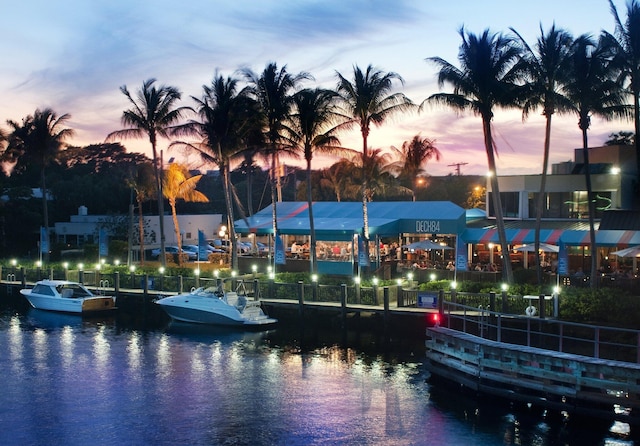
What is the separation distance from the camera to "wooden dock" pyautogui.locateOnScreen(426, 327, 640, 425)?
2227 centimetres

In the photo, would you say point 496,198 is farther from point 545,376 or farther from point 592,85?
point 545,376

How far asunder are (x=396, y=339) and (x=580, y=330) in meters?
8.68

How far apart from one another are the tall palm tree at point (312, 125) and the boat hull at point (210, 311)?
705 cm

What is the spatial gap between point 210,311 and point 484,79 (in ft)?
62.6

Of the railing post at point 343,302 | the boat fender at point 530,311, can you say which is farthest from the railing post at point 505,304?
the railing post at point 343,302

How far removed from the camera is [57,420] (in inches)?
923

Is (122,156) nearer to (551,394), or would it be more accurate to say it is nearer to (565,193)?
(565,193)

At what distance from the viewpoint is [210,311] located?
39188 mm

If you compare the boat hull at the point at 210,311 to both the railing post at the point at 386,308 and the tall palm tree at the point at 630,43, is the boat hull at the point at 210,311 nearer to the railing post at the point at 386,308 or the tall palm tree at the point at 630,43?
the railing post at the point at 386,308

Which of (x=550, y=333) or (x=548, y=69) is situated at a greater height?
(x=548, y=69)

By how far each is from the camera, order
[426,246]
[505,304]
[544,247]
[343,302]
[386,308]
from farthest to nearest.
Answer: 1. [426,246]
2. [544,247]
3. [343,302]
4. [386,308]
5. [505,304]

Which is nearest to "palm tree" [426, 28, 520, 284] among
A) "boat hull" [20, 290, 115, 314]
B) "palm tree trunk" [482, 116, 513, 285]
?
"palm tree trunk" [482, 116, 513, 285]

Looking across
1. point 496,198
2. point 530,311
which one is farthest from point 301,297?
point 530,311

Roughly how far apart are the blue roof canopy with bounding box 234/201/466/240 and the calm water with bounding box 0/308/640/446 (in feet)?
39.9
